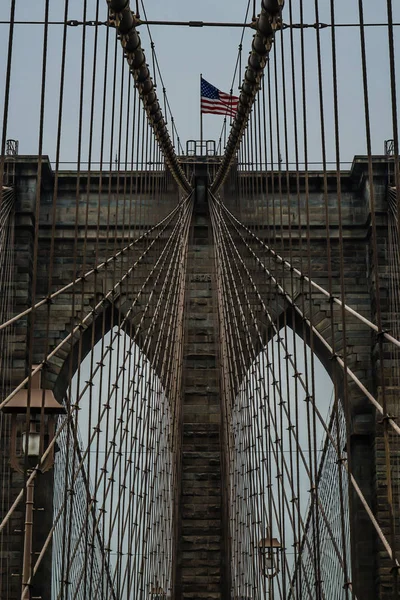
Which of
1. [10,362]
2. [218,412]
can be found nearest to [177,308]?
[218,412]

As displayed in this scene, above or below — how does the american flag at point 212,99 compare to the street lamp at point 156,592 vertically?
above

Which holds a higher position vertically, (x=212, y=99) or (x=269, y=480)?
(x=212, y=99)

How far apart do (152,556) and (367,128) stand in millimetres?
6026

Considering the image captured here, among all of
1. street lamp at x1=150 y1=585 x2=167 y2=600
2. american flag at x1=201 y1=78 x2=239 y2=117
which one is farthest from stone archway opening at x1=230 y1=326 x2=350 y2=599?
american flag at x1=201 y1=78 x2=239 y2=117

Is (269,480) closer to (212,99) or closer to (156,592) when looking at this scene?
(156,592)

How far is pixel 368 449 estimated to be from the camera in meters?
19.5

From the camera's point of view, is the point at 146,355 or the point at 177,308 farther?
the point at 177,308

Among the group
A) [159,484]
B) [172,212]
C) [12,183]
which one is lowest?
[159,484]

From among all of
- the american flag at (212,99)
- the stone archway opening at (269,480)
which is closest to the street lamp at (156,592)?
the stone archway opening at (269,480)

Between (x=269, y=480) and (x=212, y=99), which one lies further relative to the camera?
(x=212, y=99)

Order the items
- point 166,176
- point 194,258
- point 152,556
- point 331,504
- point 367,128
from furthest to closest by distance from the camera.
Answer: point 331,504 < point 194,258 < point 166,176 < point 152,556 < point 367,128

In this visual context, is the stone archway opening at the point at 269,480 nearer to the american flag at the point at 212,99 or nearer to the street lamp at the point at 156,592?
the street lamp at the point at 156,592

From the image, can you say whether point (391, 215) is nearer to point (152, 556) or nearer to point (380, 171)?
point (380, 171)

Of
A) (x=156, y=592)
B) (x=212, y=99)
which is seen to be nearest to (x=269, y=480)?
(x=156, y=592)
